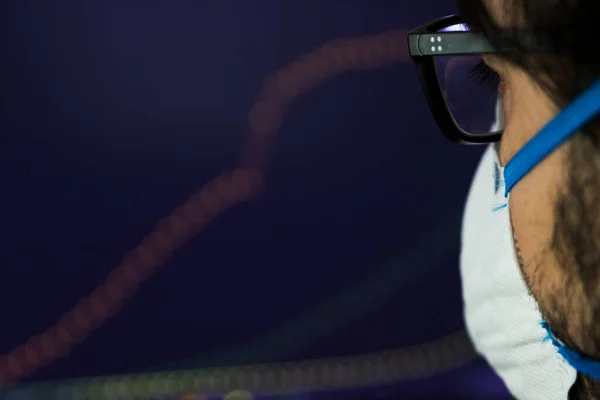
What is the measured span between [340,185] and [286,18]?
0.35 metres

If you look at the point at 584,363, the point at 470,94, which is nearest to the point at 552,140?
the point at 584,363

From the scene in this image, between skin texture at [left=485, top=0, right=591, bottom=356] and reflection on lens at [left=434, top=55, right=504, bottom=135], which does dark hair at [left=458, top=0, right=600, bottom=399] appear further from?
reflection on lens at [left=434, top=55, right=504, bottom=135]

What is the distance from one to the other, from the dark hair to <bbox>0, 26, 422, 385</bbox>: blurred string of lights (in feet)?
3.12

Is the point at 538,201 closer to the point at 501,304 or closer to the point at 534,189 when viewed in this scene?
the point at 534,189

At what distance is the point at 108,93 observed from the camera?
51.8 inches

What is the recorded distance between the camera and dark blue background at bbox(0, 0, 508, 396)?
4.28 ft

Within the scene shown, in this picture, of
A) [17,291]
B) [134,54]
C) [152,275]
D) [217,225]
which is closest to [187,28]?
[134,54]

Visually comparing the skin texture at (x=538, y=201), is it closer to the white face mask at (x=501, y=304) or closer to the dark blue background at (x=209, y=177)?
the white face mask at (x=501, y=304)

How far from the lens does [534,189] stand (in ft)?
1.46

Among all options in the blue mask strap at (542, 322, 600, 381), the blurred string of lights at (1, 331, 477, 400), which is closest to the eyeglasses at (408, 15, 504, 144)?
the blue mask strap at (542, 322, 600, 381)

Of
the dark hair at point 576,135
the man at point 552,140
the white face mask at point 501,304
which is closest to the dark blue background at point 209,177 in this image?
the white face mask at point 501,304

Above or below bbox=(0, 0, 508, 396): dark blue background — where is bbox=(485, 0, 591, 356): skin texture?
below

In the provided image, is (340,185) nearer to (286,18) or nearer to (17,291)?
(286,18)

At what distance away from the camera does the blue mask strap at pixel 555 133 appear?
1.25 ft
